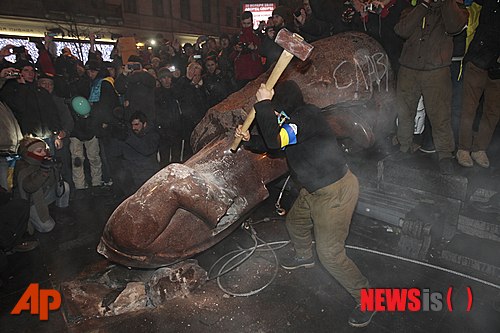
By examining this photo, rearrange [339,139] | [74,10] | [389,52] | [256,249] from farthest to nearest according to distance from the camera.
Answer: [74,10] → [389,52] → [256,249] → [339,139]

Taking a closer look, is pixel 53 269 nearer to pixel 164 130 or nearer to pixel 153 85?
pixel 164 130

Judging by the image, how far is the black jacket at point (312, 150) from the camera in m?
2.87

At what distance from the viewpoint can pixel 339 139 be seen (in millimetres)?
4070

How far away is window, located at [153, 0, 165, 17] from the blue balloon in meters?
21.6

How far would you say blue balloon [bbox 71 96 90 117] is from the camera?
608 cm

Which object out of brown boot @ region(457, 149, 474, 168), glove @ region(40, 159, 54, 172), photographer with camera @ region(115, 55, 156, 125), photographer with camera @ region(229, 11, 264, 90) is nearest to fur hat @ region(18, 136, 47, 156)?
glove @ region(40, 159, 54, 172)

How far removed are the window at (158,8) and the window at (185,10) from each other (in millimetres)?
2107

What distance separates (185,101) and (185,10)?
24323 mm

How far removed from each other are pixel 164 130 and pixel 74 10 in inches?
638

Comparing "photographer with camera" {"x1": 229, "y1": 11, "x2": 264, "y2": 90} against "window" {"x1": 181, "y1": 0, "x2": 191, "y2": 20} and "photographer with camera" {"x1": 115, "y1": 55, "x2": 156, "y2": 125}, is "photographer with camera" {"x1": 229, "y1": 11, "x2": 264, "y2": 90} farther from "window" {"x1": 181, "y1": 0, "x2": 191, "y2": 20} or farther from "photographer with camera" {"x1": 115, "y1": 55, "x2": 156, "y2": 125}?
"window" {"x1": 181, "y1": 0, "x2": 191, "y2": 20}

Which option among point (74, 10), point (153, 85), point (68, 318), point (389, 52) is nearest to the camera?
point (68, 318)

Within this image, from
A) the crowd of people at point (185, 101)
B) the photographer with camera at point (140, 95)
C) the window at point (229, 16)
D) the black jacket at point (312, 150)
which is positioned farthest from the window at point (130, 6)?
the black jacket at point (312, 150)

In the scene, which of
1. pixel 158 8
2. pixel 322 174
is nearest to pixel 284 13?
pixel 322 174

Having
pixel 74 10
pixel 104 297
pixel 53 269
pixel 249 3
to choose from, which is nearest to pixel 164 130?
pixel 53 269
